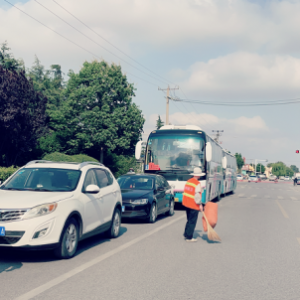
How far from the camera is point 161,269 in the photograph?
6.78 meters

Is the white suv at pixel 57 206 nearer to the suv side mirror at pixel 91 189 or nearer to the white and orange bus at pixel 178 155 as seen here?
the suv side mirror at pixel 91 189

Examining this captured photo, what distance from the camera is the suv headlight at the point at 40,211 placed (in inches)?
270

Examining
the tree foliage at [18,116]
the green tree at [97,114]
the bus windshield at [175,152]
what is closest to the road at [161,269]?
the bus windshield at [175,152]

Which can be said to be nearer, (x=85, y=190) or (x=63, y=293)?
(x=63, y=293)

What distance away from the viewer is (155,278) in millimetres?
6172

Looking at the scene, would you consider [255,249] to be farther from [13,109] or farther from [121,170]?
[121,170]

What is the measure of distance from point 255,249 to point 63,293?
15.6ft

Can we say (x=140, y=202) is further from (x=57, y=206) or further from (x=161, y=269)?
(x=161, y=269)

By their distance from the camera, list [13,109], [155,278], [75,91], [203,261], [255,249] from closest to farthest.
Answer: [155,278] < [203,261] < [255,249] < [13,109] < [75,91]

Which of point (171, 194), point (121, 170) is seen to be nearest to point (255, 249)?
point (171, 194)

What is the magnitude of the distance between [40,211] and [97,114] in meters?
33.3

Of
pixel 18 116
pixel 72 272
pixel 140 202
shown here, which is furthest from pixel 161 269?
pixel 18 116

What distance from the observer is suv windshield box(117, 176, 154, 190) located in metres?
13.9

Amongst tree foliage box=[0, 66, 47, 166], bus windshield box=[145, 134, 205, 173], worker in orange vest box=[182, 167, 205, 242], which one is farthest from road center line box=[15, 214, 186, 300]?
tree foliage box=[0, 66, 47, 166]
